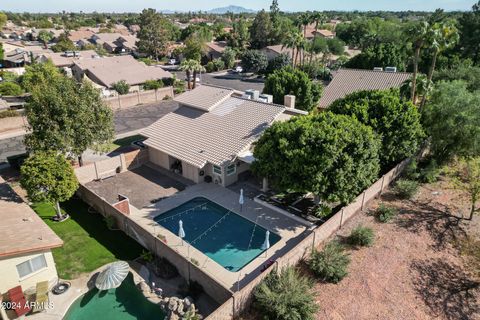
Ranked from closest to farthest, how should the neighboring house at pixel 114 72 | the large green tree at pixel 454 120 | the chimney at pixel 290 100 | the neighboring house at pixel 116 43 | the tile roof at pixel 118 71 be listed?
1. the large green tree at pixel 454 120
2. the chimney at pixel 290 100
3. the neighboring house at pixel 114 72
4. the tile roof at pixel 118 71
5. the neighboring house at pixel 116 43

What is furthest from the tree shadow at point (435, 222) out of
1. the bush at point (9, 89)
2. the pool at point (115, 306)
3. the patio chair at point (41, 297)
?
the bush at point (9, 89)

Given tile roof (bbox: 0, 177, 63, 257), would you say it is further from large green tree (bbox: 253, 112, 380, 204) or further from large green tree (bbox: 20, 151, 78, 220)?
large green tree (bbox: 253, 112, 380, 204)

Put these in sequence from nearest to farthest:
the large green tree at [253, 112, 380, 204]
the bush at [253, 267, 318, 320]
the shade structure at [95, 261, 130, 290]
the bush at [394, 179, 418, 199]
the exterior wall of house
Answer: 1. the bush at [253, 267, 318, 320]
2. the exterior wall of house
3. the shade structure at [95, 261, 130, 290]
4. the large green tree at [253, 112, 380, 204]
5. the bush at [394, 179, 418, 199]

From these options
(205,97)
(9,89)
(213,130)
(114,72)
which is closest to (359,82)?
(205,97)

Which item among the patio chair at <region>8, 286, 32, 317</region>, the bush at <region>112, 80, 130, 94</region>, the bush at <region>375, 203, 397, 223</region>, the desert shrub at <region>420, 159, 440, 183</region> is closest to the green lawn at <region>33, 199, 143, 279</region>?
the patio chair at <region>8, 286, 32, 317</region>

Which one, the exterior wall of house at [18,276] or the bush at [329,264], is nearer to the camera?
the exterior wall of house at [18,276]

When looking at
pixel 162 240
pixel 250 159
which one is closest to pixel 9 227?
pixel 162 240

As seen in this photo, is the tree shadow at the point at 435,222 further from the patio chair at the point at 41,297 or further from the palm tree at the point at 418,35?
the patio chair at the point at 41,297

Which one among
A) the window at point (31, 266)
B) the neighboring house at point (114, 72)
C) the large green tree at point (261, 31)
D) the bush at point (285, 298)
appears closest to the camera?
the bush at point (285, 298)
